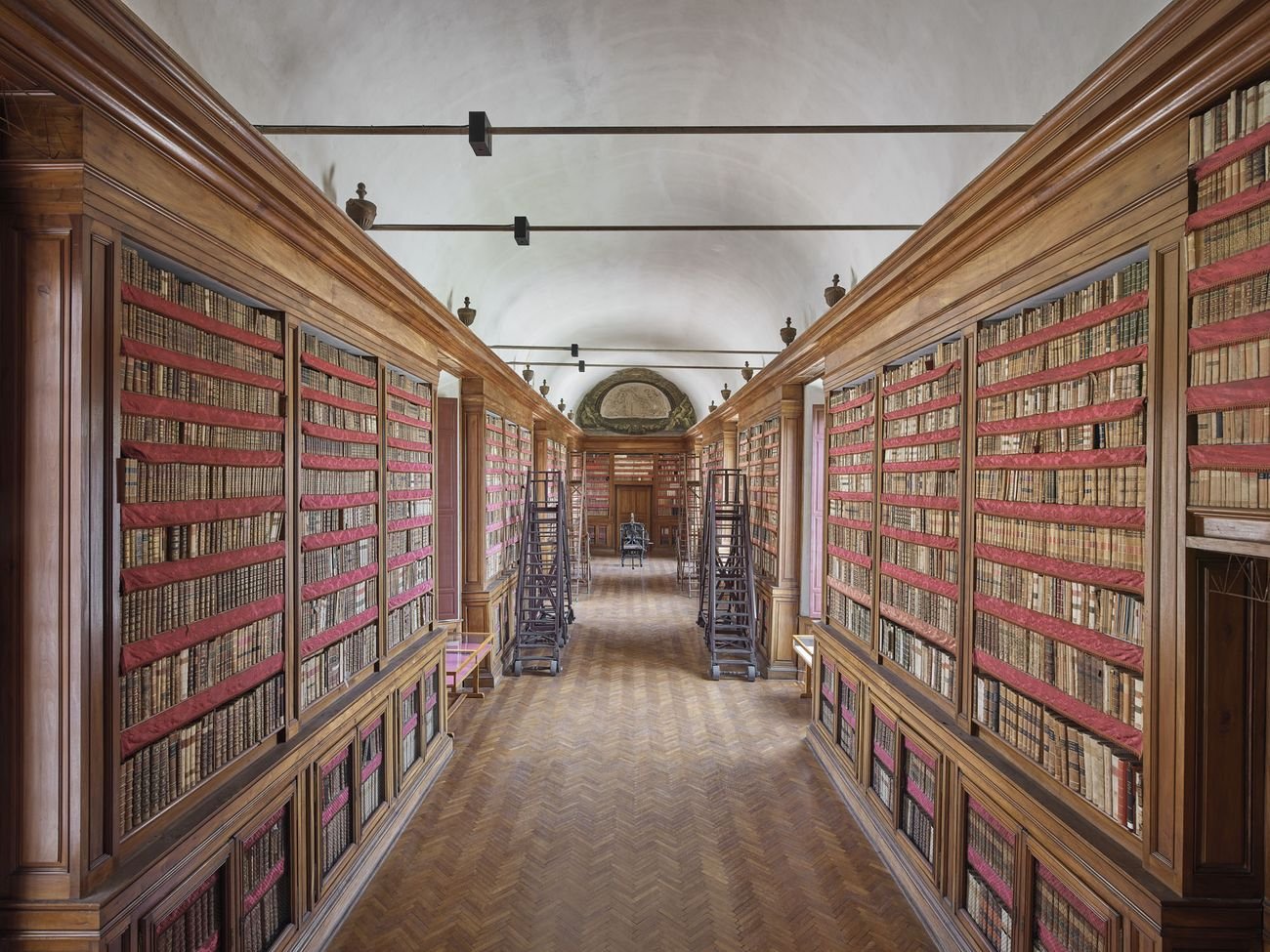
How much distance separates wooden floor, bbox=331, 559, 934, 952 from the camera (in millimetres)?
3139

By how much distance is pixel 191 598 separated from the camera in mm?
2238

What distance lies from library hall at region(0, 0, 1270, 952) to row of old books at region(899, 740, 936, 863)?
0.04m

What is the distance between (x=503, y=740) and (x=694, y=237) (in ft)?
16.8

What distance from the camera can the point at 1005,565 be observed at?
2738mm

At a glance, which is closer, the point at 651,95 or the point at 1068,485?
the point at 1068,485

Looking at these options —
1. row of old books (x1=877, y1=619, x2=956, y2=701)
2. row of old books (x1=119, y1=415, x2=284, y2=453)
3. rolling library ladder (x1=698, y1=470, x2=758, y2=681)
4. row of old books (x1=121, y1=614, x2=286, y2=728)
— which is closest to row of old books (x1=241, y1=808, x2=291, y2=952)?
row of old books (x1=121, y1=614, x2=286, y2=728)

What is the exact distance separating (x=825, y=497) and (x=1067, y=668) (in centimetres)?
312

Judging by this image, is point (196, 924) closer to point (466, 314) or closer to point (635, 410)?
point (466, 314)

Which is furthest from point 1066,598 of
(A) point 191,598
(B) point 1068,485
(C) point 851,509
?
(A) point 191,598

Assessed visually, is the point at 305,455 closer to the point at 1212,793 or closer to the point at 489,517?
the point at 1212,793

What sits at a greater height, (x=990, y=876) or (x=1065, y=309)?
(x=1065, y=309)

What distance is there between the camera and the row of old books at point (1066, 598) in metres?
2.04

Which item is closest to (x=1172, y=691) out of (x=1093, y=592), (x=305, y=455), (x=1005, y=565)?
(x=1093, y=592)

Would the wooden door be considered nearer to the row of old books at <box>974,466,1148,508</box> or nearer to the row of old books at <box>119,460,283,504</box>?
the row of old books at <box>974,466,1148,508</box>
